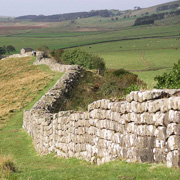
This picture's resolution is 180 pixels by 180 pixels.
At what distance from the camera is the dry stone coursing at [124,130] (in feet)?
37.2

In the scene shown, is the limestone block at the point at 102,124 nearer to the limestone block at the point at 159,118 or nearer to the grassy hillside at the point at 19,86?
the limestone block at the point at 159,118

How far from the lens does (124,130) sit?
45.5 ft

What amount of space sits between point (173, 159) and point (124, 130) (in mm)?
3066

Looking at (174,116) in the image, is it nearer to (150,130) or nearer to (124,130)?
(150,130)

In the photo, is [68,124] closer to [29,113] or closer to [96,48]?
[29,113]

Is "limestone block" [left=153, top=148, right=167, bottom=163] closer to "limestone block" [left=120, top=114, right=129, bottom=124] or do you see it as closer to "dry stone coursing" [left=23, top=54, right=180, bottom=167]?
"dry stone coursing" [left=23, top=54, right=180, bottom=167]

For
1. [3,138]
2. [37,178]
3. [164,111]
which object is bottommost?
[3,138]

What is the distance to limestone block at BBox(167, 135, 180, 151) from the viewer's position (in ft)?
36.1

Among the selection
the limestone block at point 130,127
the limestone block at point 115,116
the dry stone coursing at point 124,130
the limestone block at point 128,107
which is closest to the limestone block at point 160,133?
the dry stone coursing at point 124,130

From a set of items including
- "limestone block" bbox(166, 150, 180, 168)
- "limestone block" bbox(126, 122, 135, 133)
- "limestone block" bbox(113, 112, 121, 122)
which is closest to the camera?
"limestone block" bbox(166, 150, 180, 168)

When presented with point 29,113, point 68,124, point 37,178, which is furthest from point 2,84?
point 37,178

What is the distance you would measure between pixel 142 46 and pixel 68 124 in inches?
6695

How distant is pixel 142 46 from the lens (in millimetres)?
185875

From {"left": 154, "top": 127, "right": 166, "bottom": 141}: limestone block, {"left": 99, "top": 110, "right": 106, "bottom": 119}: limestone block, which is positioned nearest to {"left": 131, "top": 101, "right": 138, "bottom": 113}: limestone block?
{"left": 154, "top": 127, "right": 166, "bottom": 141}: limestone block
